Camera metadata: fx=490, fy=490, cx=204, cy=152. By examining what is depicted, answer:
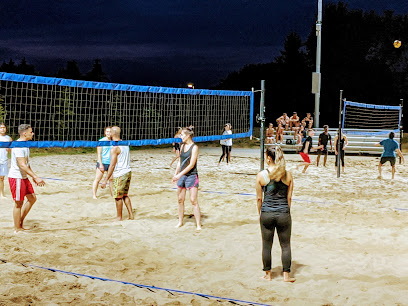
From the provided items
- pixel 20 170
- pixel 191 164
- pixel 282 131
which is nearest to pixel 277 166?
pixel 191 164

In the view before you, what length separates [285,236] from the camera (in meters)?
4.84

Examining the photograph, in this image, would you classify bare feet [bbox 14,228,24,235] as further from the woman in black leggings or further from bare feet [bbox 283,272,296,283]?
bare feet [bbox 283,272,296,283]

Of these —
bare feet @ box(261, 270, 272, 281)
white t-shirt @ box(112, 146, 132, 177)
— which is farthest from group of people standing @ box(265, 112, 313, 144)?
bare feet @ box(261, 270, 272, 281)

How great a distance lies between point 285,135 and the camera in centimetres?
2344

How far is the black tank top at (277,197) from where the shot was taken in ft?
15.7

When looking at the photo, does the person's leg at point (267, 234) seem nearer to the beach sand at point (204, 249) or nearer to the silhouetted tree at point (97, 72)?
the beach sand at point (204, 249)

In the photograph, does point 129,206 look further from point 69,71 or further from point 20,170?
point 69,71

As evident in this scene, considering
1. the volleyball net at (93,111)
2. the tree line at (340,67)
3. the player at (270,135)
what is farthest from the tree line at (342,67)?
the player at (270,135)

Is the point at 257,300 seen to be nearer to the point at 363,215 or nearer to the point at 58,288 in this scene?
the point at 58,288

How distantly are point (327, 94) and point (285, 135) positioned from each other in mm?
13478

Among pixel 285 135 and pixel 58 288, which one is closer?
pixel 58 288

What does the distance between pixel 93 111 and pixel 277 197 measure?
504 centimetres

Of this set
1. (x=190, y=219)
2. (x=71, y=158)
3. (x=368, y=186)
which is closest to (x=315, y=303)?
(x=190, y=219)

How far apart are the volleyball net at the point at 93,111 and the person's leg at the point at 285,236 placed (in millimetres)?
3126
